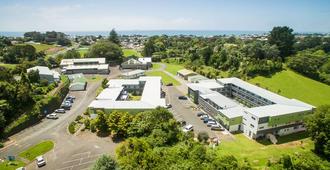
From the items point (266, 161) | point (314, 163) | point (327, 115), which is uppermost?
point (327, 115)

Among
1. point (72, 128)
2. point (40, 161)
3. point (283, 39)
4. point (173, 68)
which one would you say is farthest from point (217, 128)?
point (283, 39)

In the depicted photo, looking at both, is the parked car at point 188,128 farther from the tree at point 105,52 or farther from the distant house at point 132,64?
the tree at point 105,52

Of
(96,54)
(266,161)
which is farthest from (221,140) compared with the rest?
(96,54)

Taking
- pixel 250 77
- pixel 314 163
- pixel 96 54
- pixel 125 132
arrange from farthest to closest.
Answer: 1. pixel 96 54
2. pixel 250 77
3. pixel 125 132
4. pixel 314 163

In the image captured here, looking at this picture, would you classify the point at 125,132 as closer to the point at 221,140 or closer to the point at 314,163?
the point at 221,140

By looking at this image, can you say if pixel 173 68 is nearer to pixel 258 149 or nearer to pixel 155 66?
pixel 155 66
